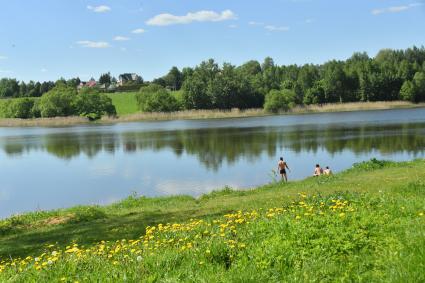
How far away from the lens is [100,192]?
29016 mm

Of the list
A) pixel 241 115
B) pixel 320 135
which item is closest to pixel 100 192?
pixel 320 135

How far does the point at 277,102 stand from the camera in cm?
11850

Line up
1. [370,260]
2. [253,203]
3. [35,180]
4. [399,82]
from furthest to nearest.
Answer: [399,82]
[35,180]
[253,203]
[370,260]

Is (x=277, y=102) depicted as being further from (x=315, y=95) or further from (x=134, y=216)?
(x=134, y=216)

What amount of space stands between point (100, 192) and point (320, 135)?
105 feet

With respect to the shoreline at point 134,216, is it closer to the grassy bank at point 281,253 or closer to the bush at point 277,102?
the grassy bank at point 281,253

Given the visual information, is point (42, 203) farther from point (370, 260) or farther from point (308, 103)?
point (308, 103)

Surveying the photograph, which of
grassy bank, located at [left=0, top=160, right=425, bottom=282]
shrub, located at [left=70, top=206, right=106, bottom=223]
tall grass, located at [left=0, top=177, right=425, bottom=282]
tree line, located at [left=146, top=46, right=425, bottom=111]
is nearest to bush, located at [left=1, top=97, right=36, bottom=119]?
tree line, located at [left=146, top=46, right=425, bottom=111]

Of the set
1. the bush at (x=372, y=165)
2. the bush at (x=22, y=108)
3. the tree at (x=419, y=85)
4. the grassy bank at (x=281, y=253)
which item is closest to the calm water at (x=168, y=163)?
the bush at (x=372, y=165)

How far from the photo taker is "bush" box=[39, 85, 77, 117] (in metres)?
129

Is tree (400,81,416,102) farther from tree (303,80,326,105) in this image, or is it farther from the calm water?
the calm water

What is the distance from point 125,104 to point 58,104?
70.0 ft

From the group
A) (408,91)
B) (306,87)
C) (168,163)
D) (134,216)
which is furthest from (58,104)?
(134,216)

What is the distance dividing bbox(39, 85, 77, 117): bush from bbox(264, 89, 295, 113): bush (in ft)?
179
